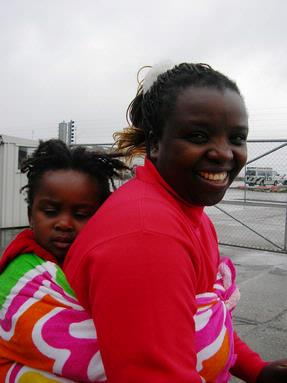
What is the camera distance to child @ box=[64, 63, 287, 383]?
0.93m

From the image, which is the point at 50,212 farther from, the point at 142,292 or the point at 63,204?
the point at 142,292

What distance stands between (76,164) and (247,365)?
1.00 meters

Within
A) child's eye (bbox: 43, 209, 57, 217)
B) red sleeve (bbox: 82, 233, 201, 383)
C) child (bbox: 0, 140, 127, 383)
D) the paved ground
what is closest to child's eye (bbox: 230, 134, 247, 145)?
red sleeve (bbox: 82, 233, 201, 383)

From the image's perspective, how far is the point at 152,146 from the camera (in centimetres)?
140

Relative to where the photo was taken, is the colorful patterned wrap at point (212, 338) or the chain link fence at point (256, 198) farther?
the chain link fence at point (256, 198)

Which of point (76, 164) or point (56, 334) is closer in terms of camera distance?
point (56, 334)

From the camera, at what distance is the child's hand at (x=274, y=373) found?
1581 millimetres

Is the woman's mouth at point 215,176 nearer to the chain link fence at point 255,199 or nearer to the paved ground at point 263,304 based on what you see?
the paved ground at point 263,304

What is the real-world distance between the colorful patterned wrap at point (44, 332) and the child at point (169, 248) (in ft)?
0.23

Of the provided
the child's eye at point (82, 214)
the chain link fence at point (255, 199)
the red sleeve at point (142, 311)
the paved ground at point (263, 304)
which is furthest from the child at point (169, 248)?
the chain link fence at point (255, 199)

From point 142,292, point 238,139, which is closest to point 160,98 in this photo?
point 238,139

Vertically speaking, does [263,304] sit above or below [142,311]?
below

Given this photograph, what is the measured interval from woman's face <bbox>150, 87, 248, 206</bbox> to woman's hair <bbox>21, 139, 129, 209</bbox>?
20.1 inches

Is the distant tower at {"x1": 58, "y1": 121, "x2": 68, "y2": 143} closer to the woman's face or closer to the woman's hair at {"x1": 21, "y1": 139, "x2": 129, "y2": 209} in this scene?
the woman's hair at {"x1": 21, "y1": 139, "x2": 129, "y2": 209}
